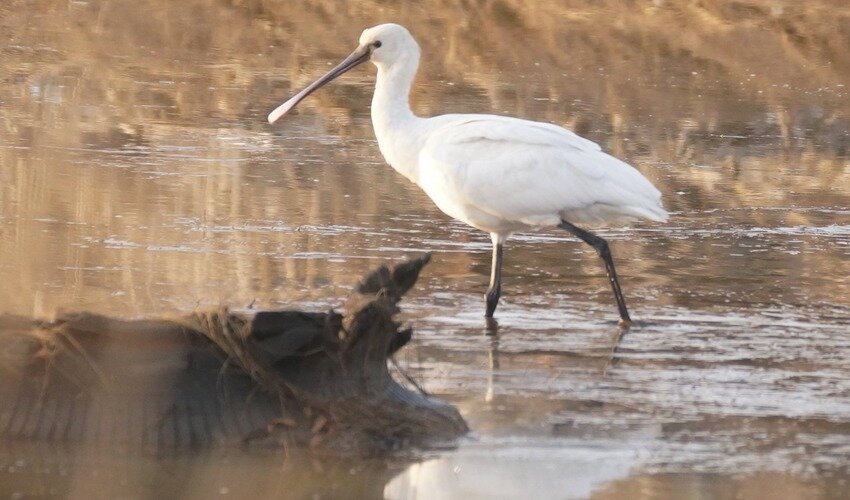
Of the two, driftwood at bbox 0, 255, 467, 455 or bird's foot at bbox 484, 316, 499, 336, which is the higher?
driftwood at bbox 0, 255, 467, 455

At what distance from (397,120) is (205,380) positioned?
10.9 feet

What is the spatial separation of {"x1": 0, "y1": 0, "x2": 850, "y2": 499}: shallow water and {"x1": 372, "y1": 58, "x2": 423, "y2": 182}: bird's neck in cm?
74

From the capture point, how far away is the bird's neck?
32.0 ft

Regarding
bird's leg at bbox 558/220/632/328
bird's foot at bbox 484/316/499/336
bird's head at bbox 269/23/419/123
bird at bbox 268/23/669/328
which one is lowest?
bird's foot at bbox 484/316/499/336

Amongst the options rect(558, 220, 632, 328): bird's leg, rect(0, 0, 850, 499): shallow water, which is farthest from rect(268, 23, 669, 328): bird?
rect(0, 0, 850, 499): shallow water

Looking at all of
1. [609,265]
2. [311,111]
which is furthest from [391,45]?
[311,111]

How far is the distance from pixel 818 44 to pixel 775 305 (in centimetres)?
1257

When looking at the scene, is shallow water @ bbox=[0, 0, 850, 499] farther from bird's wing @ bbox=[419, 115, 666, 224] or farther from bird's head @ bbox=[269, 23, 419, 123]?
bird's head @ bbox=[269, 23, 419, 123]

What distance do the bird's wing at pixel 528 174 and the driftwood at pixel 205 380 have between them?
8.41 ft

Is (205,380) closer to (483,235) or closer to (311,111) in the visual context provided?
(483,235)

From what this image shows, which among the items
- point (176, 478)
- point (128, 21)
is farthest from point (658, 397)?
point (128, 21)

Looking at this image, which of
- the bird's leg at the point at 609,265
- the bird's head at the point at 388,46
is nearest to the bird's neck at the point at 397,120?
the bird's head at the point at 388,46

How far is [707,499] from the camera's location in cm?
643

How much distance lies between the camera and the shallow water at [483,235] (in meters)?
6.87
